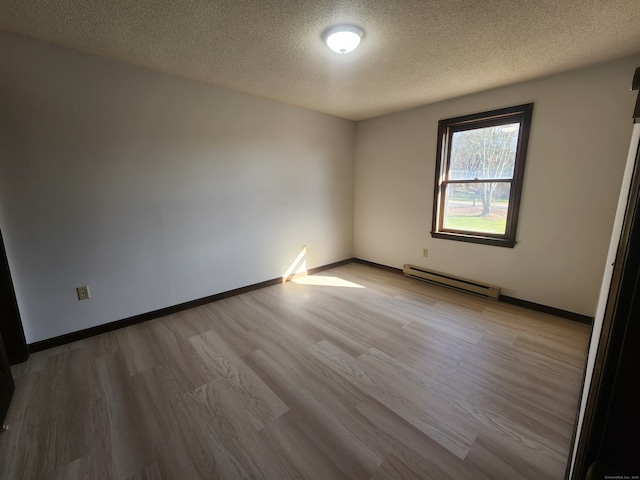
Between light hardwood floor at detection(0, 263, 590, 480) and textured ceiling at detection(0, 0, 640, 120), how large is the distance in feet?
7.60

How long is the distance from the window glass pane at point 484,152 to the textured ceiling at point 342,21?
51 cm

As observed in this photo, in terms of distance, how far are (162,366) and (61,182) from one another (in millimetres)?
1660

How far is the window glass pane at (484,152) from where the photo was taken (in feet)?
9.52

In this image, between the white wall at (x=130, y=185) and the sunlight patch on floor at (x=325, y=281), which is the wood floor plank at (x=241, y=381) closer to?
the white wall at (x=130, y=185)

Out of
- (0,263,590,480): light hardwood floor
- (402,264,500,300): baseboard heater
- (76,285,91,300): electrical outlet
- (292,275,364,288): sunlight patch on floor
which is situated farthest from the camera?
(292,275,364,288): sunlight patch on floor

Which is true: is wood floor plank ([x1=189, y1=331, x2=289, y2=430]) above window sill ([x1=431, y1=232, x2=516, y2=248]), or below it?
below

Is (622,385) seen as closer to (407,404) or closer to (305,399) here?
(407,404)

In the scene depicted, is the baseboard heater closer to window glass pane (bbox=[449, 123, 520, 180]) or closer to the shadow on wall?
the shadow on wall

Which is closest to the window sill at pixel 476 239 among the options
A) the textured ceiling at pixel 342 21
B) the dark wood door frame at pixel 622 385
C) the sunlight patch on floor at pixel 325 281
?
the sunlight patch on floor at pixel 325 281

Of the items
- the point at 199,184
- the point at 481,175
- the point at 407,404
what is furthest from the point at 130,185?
the point at 481,175

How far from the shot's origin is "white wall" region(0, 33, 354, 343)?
2.03 m

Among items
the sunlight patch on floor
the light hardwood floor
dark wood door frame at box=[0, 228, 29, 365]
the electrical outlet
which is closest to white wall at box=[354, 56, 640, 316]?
the light hardwood floor

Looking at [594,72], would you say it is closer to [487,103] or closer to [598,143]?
[598,143]

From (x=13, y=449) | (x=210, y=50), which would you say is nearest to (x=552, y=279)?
(x=210, y=50)
